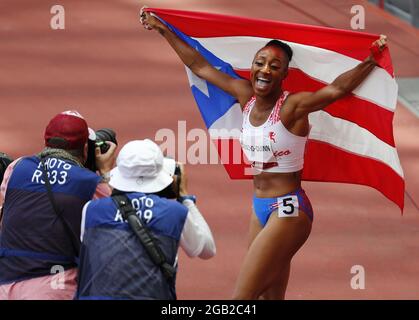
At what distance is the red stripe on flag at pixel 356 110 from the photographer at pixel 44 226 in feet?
6.76

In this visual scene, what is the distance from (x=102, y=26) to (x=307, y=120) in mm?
7719

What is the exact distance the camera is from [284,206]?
24.7 ft

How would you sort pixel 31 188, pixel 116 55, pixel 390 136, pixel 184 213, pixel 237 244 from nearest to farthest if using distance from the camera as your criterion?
pixel 184 213 → pixel 31 188 → pixel 390 136 → pixel 237 244 → pixel 116 55

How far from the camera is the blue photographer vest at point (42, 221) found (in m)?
6.60

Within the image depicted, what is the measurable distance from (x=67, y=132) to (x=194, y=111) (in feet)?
19.8

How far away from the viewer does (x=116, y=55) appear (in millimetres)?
14039

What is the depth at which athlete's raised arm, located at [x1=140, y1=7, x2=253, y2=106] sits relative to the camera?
26.2 ft

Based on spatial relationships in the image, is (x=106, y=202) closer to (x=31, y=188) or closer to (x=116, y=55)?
(x=31, y=188)

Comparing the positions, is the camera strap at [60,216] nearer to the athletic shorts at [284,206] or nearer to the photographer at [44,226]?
the photographer at [44,226]

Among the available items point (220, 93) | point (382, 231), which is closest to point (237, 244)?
point (382, 231)
